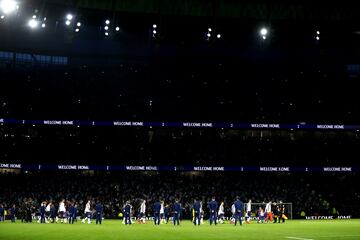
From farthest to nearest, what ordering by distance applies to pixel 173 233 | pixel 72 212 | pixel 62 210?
pixel 62 210 → pixel 72 212 → pixel 173 233

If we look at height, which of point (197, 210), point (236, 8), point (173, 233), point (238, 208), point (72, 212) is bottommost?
point (173, 233)

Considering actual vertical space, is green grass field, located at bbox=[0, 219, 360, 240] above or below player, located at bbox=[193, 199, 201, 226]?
below

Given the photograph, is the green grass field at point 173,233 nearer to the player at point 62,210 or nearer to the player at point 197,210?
the player at point 197,210

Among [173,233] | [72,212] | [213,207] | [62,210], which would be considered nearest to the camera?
[173,233]

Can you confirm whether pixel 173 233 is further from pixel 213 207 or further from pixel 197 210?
pixel 213 207

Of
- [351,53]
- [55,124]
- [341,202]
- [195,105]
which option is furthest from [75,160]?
[351,53]

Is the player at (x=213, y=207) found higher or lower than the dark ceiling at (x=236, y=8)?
lower

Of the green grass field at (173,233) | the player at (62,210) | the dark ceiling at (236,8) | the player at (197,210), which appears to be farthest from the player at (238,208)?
the dark ceiling at (236,8)

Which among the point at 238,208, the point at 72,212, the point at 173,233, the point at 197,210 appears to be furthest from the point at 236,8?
the point at 173,233

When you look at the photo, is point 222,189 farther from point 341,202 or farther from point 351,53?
point 351,53

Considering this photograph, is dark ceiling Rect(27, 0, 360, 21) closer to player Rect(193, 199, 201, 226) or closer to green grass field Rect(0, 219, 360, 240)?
player Rect(193, 199, 201, 226)

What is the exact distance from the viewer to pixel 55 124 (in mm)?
52156

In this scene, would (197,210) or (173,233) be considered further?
(197,210)

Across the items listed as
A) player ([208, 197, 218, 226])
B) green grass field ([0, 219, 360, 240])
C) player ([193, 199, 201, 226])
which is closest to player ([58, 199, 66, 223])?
green grass field ([0, 219, 360, 240])
